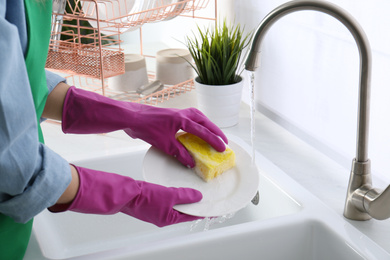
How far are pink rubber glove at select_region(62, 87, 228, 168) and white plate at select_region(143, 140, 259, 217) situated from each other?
0.02 meters

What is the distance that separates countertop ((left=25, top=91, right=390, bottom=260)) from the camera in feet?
3.23

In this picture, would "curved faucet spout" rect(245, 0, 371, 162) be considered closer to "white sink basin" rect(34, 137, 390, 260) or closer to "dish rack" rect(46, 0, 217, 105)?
"white sink basin" rect(34, 137, 390, 260)

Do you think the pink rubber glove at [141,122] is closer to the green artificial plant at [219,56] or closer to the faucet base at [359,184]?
the faucet base at [359,184]

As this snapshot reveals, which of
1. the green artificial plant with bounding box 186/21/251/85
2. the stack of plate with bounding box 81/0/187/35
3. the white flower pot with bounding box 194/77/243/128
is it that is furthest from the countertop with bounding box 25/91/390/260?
the stack of plate with bounding box 81/0/187/35

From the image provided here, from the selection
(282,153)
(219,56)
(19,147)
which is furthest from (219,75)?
(19,147)

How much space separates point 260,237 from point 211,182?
0.47 ft

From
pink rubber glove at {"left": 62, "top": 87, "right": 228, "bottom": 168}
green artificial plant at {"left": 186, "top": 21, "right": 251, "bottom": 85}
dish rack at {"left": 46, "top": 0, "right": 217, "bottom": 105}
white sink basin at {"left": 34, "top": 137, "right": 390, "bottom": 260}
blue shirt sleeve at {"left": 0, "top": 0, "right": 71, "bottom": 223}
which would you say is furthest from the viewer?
dish rack at {"left": 46, "top": 0, "right": 217, "bottom": 105}

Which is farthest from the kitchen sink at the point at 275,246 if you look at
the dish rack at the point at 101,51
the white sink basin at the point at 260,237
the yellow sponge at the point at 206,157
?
the dish rack at the point at 101,51

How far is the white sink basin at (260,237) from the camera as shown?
90 cm

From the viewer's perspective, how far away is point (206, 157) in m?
1.00

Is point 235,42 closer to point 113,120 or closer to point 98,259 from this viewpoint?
point 113,120

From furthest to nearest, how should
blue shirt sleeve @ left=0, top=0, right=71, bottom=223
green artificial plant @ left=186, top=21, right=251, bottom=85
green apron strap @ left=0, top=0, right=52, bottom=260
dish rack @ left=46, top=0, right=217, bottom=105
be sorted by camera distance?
1. dish rack @ left=46, top=0, right=217, bottom=105
2. green artificial plant @ left=186, top=21, right=251, bottom=85
3. green apron strap @ left=0, top=0, right=52, bottom=260
4. blue shirt sleeve @ left=0, top=0, right=71, bottom=223

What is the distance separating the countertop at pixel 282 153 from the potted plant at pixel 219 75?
7cm

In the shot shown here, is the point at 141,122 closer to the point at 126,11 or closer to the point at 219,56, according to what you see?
the point at 219,56
